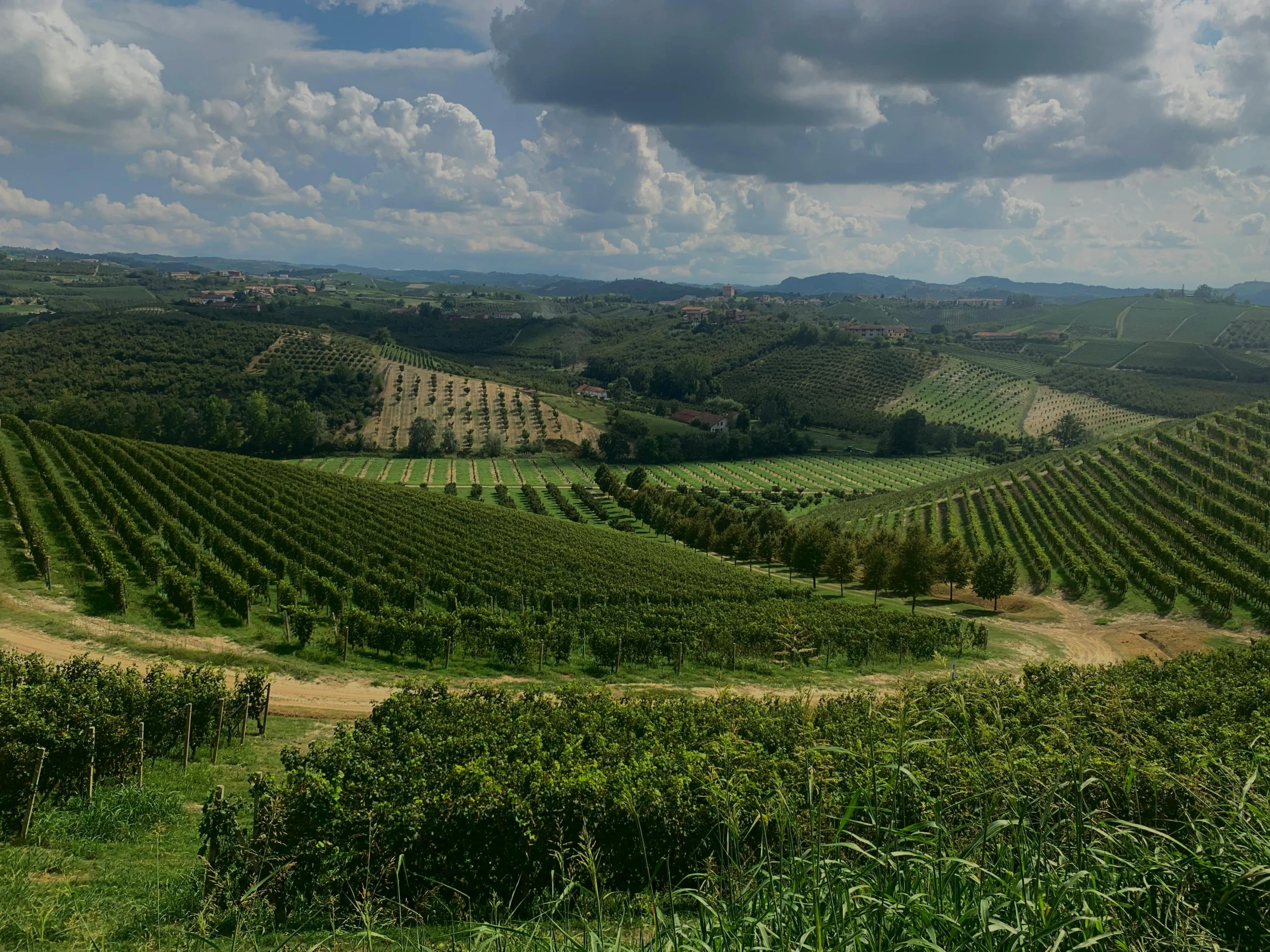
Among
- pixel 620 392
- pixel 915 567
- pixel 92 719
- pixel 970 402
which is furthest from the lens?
pixel 620 392

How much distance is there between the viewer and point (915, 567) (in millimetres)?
53812

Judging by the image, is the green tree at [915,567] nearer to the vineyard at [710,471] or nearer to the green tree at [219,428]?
the vineyard at [710,471]

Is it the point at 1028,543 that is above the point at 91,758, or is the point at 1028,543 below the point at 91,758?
below

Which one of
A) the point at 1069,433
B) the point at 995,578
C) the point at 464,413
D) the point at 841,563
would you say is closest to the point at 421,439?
the point at 464,413

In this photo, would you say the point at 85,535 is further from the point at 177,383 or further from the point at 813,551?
the point at 177,383

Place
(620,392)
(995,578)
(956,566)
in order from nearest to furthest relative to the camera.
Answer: (995,578)
(956,566)
(620,392)

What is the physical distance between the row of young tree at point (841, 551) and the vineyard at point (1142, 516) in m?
5.01

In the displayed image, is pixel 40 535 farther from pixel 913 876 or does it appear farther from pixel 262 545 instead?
pixel 913 876

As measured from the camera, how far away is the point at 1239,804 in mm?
4605

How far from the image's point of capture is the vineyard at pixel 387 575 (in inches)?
1280

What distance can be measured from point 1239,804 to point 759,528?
75.4 metres

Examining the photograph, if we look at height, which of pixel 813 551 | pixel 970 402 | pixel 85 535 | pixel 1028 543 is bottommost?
pixel 813 551

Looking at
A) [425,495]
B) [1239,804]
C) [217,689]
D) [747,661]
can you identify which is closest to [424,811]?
[217,689]

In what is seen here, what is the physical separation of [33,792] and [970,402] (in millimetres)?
195897
